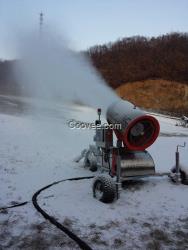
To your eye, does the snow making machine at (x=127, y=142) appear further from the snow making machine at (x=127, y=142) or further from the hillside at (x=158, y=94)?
the hillside at (x=158, y=94)

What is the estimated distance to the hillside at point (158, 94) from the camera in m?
35.7

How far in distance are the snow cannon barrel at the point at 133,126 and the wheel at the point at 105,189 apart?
115 cm

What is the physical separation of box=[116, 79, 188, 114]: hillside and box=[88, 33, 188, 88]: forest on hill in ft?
3.72

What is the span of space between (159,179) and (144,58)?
117 ft

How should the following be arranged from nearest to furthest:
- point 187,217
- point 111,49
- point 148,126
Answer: point 187,217 < point 148,126 < point 111,49

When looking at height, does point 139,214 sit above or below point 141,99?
below

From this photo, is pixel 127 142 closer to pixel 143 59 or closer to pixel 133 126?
pixel 133 126

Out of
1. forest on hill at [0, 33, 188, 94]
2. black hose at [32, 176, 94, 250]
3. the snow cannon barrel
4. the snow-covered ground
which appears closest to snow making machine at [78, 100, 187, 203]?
the snow cannon barrel

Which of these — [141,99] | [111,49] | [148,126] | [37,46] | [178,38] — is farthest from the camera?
[111,49]

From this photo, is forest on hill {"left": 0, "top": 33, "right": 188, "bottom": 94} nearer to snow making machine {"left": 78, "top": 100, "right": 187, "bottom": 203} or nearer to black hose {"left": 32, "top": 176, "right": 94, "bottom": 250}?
snow making machine {"left": 78, "top": 100, "right": 187, "bottom": 203}

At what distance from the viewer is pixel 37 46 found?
10.0m

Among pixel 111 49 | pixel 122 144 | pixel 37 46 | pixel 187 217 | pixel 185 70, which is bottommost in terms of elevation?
pixel 187 217

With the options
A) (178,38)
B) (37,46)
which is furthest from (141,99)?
(37,46)

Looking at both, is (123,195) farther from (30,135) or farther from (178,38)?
(178,38)
